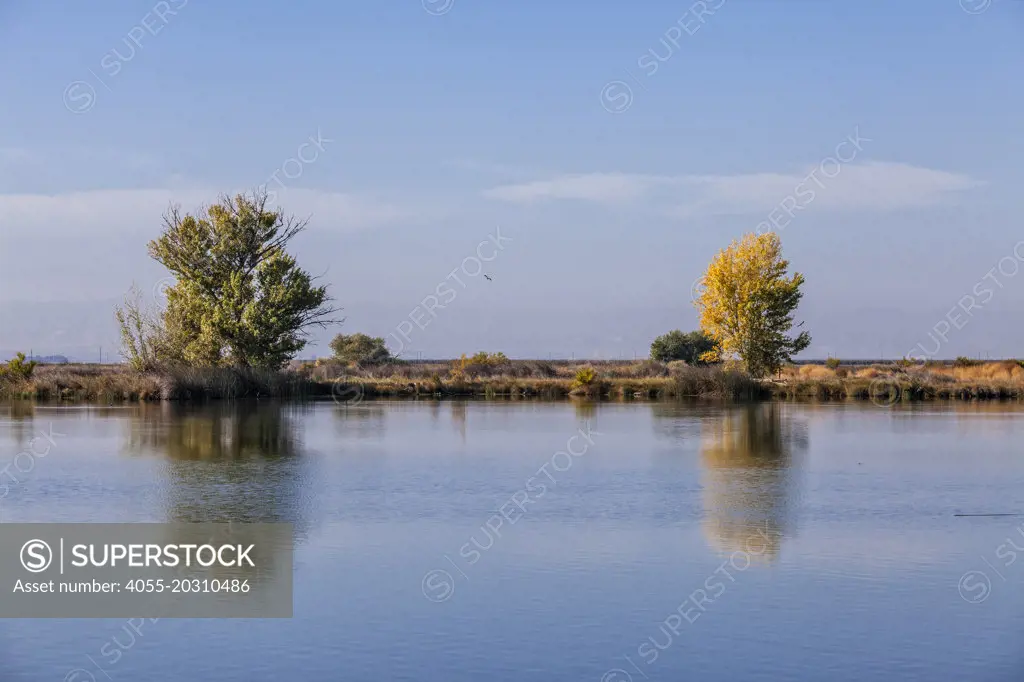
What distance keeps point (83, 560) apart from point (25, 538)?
4.09ft

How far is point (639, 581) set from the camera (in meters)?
10.8

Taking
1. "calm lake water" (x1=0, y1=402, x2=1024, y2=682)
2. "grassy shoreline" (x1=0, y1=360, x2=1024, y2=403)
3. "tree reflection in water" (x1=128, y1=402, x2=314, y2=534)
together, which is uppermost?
"grassy shoreline" (x1=0, y1=360, x2=1024, y2=403)

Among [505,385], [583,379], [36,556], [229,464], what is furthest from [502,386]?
[36,556]

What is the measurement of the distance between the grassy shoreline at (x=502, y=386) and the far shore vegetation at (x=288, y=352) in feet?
0.17

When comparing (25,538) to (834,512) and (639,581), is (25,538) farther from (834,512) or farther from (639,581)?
(834,512)

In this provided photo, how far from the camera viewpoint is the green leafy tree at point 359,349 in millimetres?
70000

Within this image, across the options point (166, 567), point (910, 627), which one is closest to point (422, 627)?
point (166, 567)

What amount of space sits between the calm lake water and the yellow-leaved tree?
2273 centimetres

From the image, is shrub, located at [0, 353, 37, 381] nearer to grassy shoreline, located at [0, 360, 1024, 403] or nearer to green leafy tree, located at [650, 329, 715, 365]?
grassy shoreline, located at [0, 360, 1024, 403]

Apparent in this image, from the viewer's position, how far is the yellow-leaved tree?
47.5 m

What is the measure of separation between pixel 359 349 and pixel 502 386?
24119mm

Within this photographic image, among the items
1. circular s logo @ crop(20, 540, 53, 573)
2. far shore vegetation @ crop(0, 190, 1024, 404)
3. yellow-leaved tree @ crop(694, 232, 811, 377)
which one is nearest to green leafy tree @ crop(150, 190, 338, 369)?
far shore vegetation @ crop(0, 190, 1024, 404)

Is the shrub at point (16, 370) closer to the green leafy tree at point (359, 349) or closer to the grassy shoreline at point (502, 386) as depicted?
the grassy shoreline at point (502, 386)

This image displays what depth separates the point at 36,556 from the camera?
1174 centimetres
